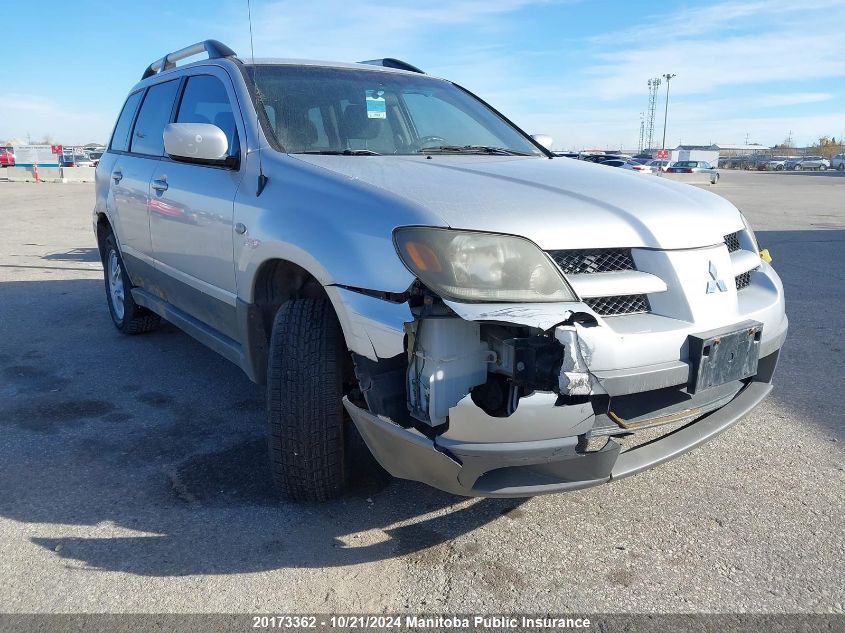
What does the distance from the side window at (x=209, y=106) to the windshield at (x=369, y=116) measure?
19 centimetres

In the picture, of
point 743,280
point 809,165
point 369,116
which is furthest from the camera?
point 809,165

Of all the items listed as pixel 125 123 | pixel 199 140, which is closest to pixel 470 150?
pixel 199 140

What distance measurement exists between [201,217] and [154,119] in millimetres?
1492

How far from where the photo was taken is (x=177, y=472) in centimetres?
301

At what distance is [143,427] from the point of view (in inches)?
138

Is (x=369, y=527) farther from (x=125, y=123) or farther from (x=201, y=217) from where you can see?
(x=125, y=123)

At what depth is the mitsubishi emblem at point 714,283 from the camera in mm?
2381

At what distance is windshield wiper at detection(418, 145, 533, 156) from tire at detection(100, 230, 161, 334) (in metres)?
2.64

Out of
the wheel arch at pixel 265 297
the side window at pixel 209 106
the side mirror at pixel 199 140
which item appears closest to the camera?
the wheel arch at pixel 265 297

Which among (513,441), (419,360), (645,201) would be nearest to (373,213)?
(419,360)

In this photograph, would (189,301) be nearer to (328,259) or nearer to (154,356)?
(154,356)

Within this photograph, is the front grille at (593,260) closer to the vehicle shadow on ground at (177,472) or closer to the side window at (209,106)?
the vehicle shadow on ground at (177,472)

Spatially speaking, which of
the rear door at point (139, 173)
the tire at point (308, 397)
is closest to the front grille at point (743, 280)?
the tire at point (308, 397)

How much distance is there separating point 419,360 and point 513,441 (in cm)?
37
